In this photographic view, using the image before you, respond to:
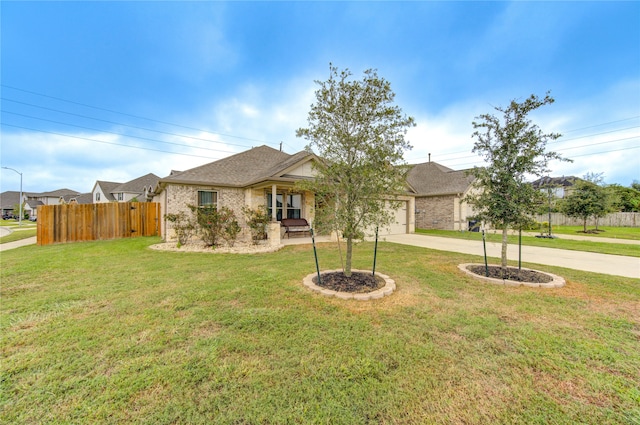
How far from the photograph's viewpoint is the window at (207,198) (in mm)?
11547

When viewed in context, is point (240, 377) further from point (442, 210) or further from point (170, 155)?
point (170, 155)

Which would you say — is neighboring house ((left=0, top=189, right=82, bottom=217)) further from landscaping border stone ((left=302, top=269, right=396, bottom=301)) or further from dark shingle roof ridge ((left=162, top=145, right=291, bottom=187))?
landscaping border stone ((left=302, top=269, right=396, bottom=301))

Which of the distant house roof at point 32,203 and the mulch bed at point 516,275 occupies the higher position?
the distant house roof at point 32,203

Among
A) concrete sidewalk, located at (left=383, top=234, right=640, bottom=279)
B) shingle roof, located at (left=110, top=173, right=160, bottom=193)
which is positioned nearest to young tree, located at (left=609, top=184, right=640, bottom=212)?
concrete sidewalk, located at (left=383, top=234, right=640, bottom=279)

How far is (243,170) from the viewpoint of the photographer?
13023 millimetres

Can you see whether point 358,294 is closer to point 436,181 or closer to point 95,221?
point 95,221

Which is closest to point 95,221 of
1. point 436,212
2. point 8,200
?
point 436,212

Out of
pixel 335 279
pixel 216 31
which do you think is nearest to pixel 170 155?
pixel 216 31

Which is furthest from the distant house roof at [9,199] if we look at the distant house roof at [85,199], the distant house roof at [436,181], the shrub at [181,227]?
the distant house roof at [436,181]

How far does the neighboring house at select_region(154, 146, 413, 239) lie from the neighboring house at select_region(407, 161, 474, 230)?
337 inches

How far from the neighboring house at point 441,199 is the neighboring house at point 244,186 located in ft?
28.1

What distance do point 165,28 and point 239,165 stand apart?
6531mm

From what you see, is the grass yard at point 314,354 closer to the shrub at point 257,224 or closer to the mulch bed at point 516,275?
the mulch bed at point 516,275

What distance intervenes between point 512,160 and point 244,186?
10396 mm
